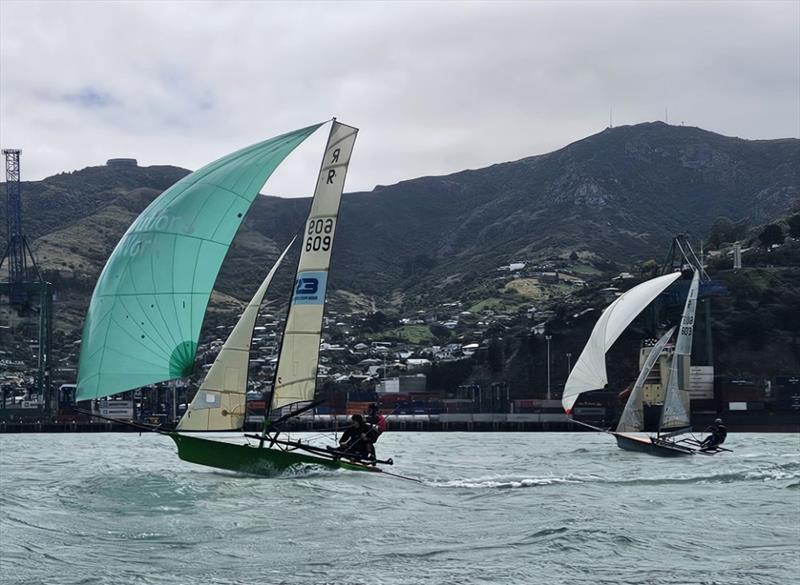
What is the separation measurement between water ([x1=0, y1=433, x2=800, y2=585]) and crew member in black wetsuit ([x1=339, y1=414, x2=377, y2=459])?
21.7 inches

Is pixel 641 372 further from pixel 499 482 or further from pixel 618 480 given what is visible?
pixel 499 482

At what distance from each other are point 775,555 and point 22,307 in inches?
4033

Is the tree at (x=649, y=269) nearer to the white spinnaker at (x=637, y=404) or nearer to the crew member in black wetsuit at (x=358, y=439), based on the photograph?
the white spinnaker at (x=637, y=404)

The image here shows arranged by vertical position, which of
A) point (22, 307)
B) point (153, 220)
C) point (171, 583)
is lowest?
point (171, 583)

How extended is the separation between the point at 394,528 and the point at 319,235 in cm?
897

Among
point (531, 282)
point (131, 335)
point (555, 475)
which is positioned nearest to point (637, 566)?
point (131, 335)

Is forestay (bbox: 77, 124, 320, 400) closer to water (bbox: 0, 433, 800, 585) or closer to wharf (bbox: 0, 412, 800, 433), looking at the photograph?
water (bbox: 0, 433, 800, 585)

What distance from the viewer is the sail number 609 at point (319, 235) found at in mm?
26453

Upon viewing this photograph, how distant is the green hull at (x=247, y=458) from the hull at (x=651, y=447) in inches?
691

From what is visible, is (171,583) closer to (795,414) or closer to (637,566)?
(637,566)

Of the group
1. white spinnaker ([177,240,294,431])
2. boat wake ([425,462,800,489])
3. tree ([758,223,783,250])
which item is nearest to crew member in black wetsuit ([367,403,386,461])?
boat wake ([425,462,800,489])

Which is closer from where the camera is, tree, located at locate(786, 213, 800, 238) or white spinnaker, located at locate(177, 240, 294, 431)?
white spinnaker, located at locate(177, 240, 294, 431)

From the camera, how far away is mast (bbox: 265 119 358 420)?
2638 cm

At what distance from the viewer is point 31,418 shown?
106 metres
